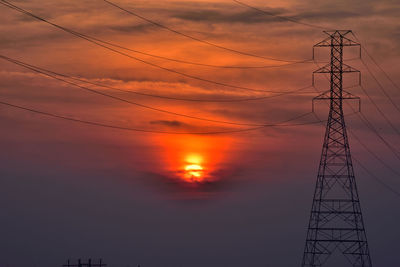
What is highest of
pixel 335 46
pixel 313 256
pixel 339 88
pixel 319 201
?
pixel 335 46

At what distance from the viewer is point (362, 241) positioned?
59.6 metres

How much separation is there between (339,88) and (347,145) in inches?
253

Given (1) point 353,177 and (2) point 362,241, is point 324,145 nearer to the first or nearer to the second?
(1) point 353,177

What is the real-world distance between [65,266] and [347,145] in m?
27.2

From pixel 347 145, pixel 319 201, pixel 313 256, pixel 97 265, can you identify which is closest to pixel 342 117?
pixel 347 145

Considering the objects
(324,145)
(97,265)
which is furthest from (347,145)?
(97,265)

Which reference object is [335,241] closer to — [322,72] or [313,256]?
[313,256]

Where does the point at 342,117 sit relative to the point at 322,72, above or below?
below

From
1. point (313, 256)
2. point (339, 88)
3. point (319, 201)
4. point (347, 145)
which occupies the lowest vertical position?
point (313, 256)

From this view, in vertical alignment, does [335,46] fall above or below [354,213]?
above

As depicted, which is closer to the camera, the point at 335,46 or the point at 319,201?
A: the point at 319,201

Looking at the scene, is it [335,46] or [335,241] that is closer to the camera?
[335,241]

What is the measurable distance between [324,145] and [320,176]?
287cm

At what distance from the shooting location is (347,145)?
5941 cm
